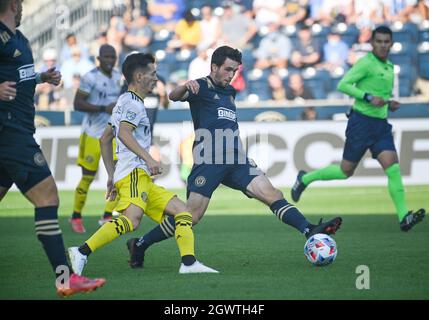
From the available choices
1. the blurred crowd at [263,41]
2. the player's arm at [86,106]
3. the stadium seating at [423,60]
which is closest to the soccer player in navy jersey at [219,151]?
the player's arm at [86,106]

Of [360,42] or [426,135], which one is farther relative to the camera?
[360,42]

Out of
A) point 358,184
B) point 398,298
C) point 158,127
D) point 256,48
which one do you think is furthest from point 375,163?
point 398,298

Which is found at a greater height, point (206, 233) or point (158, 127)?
point (158, 127)

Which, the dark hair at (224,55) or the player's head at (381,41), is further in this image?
the player's head at (381,41)

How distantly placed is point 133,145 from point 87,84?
5.79 m

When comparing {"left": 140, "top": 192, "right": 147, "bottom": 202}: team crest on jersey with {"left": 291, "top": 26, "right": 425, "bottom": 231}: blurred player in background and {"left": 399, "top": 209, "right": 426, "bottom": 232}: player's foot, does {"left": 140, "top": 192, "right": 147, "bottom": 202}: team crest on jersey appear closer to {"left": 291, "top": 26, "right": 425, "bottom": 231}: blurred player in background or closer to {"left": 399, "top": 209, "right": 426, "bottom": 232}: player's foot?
{"left": 399, "top": 209, "right": 426, "bottom": 232}: player's foot

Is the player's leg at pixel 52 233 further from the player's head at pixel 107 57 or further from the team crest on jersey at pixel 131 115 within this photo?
the player's head at pixel 107 57

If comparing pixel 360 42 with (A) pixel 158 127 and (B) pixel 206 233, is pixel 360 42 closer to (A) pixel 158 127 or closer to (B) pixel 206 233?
(A) pixel 158 127

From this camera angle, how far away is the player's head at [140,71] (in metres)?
9.47

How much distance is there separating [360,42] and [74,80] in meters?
7.26

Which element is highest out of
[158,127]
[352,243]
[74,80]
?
[74,80]

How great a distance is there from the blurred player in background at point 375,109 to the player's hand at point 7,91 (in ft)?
21.1

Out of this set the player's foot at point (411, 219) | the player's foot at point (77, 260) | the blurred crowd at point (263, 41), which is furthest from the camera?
the blurred crowd at point (263, 41)
